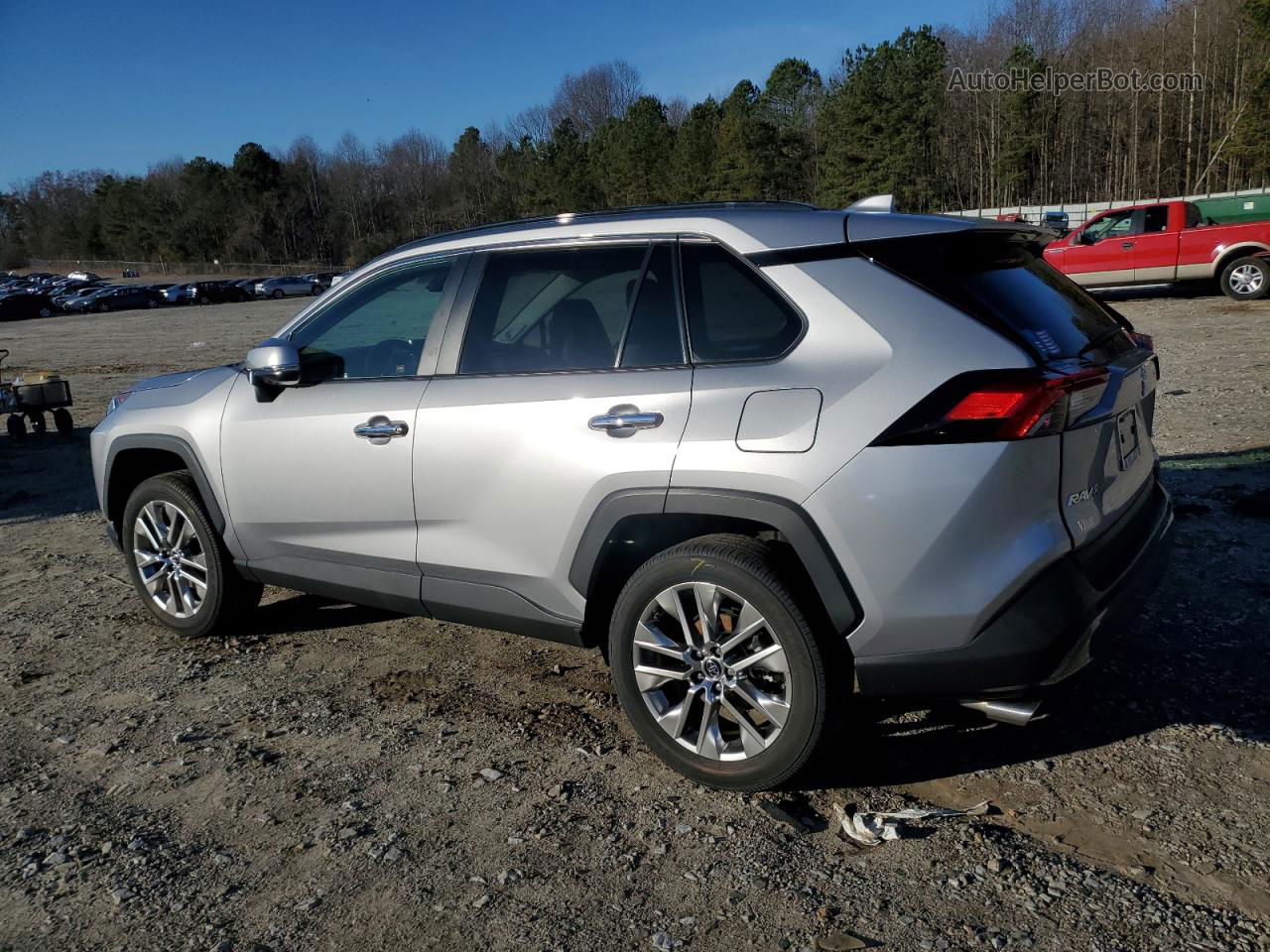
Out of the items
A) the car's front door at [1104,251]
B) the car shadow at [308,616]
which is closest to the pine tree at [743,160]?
the car's front door at [1104,251]

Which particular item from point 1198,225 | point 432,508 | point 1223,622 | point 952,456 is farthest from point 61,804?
point 1198,225

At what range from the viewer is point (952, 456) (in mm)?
2781

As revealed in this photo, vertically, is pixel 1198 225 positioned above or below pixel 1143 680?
above

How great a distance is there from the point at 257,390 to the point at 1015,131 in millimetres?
76722

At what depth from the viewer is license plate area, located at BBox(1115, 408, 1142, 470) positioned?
3.21 meters

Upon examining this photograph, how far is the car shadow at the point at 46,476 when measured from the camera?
790 cm

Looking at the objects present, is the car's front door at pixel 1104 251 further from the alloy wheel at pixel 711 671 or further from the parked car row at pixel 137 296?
the parked car row at pixel 137 296

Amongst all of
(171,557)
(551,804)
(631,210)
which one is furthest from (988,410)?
(171,557)

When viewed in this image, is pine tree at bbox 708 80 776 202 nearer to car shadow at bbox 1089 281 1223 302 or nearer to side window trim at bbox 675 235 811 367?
car shadow at bbox 1089 281 1223 302

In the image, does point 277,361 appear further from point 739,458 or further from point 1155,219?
point 1155,219

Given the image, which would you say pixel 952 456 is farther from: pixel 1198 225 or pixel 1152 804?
pixel 1198 225

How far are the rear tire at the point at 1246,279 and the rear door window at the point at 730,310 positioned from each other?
58.5ft

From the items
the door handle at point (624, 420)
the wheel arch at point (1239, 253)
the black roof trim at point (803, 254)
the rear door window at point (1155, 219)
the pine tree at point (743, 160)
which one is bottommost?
the door handle at point (624, 420)

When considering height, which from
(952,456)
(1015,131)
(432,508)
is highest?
(1015,131)
